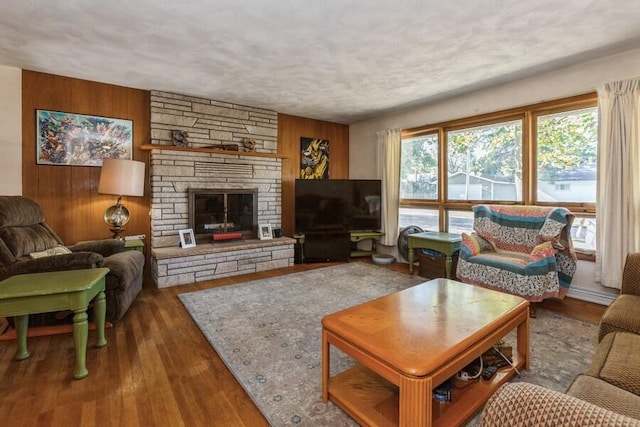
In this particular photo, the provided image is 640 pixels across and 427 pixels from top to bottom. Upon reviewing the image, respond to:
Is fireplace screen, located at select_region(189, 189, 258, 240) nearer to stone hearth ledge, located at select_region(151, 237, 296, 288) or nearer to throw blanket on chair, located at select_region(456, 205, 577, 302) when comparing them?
stone hearth ledge, located at select_region(151, 237, 296, 288)

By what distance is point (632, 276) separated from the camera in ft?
Result: 6.29

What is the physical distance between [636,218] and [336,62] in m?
3.12

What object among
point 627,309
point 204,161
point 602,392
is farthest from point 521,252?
point 204,161

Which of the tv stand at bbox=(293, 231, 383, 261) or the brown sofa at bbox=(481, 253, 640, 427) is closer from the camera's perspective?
the brown sofa at bbox=(481, 253, 640, 427)

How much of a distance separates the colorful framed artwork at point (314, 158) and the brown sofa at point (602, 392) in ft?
14.0

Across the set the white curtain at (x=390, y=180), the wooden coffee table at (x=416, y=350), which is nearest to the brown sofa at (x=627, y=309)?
the wooden coffee table at (x=416, y=350)

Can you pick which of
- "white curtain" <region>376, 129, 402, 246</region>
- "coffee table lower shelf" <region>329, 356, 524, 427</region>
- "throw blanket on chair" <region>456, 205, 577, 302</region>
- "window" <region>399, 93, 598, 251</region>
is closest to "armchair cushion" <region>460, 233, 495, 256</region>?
"throw blanket on chair" <region>456, 205, 577, 302</region>

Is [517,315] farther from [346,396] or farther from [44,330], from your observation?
[44,330]

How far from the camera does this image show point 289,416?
1529 mm

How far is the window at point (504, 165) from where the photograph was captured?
3.23 meters

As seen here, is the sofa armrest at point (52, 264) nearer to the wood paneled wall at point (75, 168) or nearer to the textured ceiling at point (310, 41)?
the wood paneled wall at point (75, 168)

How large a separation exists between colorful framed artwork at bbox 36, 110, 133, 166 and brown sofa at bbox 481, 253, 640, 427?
4385 mm

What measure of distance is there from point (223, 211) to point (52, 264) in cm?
228

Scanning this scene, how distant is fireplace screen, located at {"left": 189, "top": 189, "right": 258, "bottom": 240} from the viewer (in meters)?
4.23
